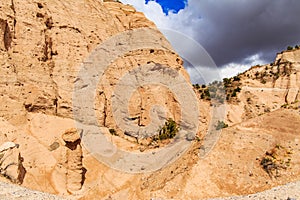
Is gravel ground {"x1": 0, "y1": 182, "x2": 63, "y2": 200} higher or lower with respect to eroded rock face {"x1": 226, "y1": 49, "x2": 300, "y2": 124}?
lower

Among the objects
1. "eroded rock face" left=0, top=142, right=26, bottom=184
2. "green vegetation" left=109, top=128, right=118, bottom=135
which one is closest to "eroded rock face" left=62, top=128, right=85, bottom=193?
"eroded rock face" left=0, top=142, right=26, bottom=184

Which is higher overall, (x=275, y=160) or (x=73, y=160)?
(x=73, y=160)

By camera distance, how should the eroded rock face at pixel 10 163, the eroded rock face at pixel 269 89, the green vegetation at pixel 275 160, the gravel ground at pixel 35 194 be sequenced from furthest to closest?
the eroded rock face at pixel 269 89 < the green vegetation at pixel 275 160 < the eroded rock face at pixel 10 163 < the gravel ground at pixel 35 194

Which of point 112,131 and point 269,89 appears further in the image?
point 269,89

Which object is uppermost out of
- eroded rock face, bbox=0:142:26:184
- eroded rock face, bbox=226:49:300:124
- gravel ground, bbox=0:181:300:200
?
eroded rock face, bbox=226:49:300:124

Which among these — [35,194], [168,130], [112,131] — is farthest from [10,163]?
[168,130]

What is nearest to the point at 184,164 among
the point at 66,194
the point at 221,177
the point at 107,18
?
the point at 221,177

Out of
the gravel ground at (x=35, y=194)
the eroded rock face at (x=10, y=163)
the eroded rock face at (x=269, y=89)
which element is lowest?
the gravel ground at (x=35, y=194)

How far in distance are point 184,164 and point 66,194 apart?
21.4 feet

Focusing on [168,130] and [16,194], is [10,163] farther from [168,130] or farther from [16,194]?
[168,130]

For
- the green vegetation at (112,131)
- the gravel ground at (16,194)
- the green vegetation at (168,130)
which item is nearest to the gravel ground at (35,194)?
the gravel ground at (16,194)

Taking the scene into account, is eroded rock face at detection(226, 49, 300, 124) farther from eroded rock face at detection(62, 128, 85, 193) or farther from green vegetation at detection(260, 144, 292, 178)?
eroded rock face at detection(62, 128, 85, 193)

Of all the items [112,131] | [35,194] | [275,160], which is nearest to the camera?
[35,194]

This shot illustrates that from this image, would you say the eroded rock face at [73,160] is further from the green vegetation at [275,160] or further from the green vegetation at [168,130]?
the green vegetation at [275,160]
